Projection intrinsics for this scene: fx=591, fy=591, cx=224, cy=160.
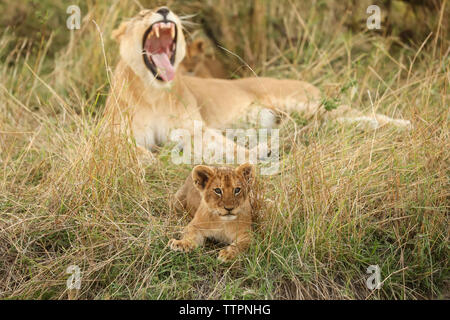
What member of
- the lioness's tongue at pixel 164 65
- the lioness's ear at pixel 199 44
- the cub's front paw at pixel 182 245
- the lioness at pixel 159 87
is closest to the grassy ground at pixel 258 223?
the cub's front paw at pixel 182 245

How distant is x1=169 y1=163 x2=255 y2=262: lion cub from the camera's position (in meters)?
2.88

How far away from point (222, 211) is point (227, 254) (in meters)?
0.21

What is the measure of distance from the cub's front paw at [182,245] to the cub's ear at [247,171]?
1.42ft

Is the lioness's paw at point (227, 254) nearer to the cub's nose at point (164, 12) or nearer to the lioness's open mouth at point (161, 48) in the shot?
the lioness's open mouth at point (161, 48)

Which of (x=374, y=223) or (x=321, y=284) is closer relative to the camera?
(x=321, y=284)

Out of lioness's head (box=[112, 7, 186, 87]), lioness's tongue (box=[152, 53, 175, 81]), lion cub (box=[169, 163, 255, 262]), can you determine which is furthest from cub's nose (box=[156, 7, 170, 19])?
lion cub (box=[169, 163, 255, 262])

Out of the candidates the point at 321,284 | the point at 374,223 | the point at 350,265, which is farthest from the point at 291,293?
the point at 374,223

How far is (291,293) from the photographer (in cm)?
277

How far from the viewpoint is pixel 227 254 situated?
2869 millimetres

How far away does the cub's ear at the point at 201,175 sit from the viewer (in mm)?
2959

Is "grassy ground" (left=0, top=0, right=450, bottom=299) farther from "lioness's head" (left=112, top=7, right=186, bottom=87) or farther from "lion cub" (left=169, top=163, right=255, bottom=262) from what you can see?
"lioness's head" (left=112, top=7, right=186, bottom=87)

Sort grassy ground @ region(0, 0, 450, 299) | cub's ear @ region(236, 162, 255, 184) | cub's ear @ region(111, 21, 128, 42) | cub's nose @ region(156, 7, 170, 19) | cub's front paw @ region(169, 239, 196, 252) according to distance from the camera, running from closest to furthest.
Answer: grassy ground @ region(0, 0, 450, 299)
cub's front paw @ region(169, 239, 196, 252)
cub's ear @ region(236, 162, 255, 184)
cub's nose @ region(156, 7, 170, 19)
cub's ear @ region(111, 21, 128, 42)

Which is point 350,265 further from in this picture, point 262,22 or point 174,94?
point 262,22
